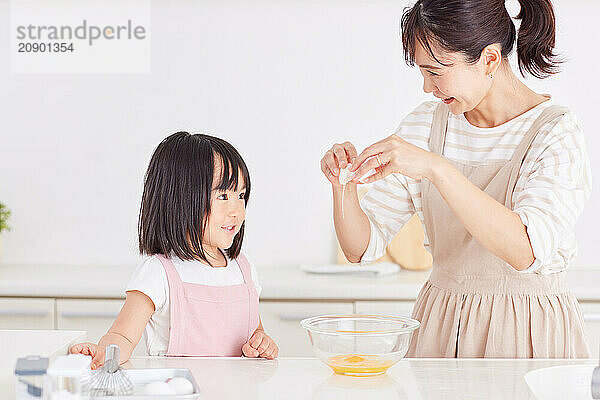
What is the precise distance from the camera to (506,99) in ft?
4.93

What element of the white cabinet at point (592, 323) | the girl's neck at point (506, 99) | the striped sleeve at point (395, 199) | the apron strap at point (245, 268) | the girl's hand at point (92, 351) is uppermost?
the girl's neck at point (506, 99)

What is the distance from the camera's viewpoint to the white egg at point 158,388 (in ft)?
3.51

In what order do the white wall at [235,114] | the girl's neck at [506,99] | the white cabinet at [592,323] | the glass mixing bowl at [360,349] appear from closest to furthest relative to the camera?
the glass mixing bowl at [360,349], the girl's neck at [506,99], the white cabinet at [592,323], the white wall at [235,114]

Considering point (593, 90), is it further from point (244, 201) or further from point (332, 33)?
point (244, 201)

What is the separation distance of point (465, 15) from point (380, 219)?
45cm

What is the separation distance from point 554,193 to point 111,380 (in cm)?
76

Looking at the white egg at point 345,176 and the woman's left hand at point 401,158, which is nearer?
the woman's left hand at point 401,158

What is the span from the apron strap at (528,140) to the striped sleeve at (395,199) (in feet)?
0.66

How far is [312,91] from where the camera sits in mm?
2820

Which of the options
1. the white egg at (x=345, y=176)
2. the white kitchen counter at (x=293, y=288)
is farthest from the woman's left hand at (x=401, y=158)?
the white kitchen counter at (x=293, y=288)

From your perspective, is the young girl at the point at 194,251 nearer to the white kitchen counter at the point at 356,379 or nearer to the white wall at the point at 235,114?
the white kitchen counter at the point at 356,379

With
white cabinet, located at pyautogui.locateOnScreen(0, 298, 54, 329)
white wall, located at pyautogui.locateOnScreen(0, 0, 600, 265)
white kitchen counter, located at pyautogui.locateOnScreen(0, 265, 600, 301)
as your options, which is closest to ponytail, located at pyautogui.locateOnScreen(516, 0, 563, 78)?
white kitchen counter, located at pyautogui.locateOnScreen(0, 265, 600, 301)

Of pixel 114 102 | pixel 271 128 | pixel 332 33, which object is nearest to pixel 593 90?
pixel 332 33

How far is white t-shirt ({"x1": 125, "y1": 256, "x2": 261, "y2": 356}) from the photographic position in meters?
1.48
